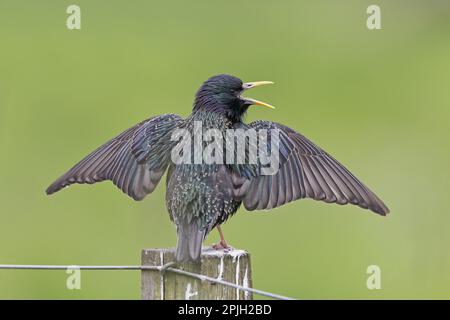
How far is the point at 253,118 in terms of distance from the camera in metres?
14.7

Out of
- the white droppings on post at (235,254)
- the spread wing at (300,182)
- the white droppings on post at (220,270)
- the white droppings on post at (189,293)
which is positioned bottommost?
the white droppings on post at (189,293)

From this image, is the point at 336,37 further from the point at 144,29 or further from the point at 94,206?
the point at 94,206

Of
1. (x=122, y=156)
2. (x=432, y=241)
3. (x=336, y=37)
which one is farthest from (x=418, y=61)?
(x=122, y=156)

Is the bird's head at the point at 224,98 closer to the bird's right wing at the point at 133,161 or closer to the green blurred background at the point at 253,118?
the bird's right wing at the point at 133,161

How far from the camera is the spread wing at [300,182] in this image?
7273 millimetres

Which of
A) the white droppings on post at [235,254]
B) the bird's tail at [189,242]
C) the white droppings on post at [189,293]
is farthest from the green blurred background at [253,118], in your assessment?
the white droppings on post at [189,293]

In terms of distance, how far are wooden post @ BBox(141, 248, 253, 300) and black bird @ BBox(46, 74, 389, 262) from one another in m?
0.80

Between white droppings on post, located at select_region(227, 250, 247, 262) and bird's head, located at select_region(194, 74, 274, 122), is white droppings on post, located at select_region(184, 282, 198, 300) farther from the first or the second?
bird's head, located at select_region(194, 74, 274, 122)

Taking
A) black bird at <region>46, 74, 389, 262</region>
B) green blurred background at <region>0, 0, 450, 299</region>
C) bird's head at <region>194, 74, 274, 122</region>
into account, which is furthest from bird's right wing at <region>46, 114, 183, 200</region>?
green blurred background at <region>0, 0, 450, 299</region>

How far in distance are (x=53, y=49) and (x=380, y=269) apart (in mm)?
7724

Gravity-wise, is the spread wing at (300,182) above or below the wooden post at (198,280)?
above

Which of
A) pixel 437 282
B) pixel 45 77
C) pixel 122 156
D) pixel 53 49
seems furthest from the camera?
pixel 53 49

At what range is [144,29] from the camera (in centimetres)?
1967

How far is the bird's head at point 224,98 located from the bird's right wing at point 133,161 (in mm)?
238
